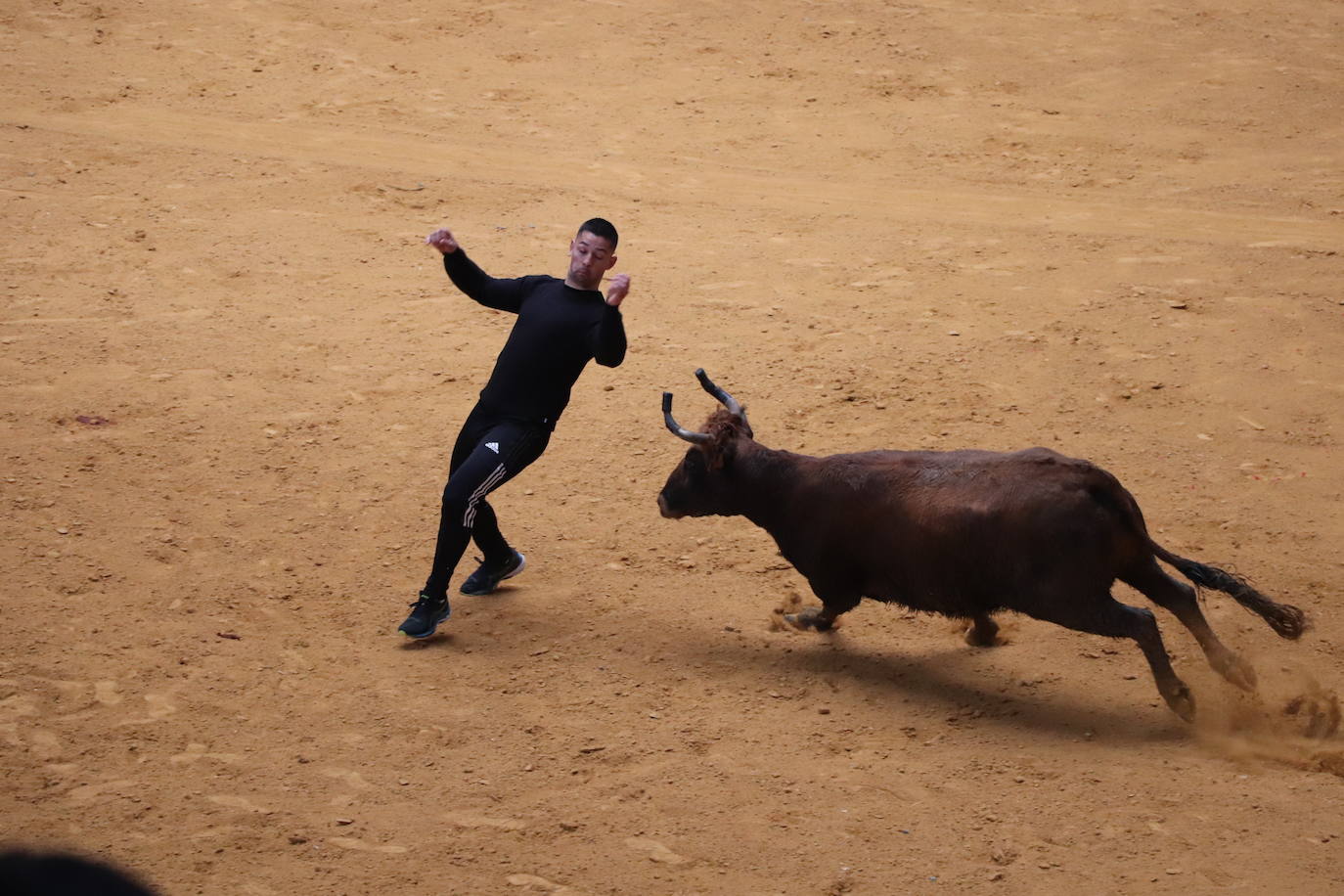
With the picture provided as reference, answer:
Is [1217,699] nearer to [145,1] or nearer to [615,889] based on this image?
[615,889]

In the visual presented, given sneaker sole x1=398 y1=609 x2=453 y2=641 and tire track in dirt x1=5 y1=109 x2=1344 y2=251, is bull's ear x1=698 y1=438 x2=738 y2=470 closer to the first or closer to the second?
sneaker sole x1=398 y1=609 x2=453 y2=641

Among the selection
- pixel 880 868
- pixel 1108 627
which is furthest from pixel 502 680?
pixel 1108 627

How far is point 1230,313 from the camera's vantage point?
458 inches

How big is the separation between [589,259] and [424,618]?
214cm

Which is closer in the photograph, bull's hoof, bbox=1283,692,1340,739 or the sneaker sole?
bull's hoof, bbox=1283,692,1340,739

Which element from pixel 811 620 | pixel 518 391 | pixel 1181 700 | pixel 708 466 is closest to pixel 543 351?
pixel 518 391

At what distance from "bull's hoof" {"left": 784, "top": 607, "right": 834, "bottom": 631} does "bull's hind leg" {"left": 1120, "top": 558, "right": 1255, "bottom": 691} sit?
161 cm

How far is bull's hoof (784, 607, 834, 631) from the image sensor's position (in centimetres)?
757

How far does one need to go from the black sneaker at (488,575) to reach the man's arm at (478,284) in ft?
4.88

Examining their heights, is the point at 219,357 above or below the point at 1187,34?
below

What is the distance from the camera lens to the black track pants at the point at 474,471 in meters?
7.43

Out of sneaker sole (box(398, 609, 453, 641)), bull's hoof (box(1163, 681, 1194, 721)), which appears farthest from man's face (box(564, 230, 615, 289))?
bull's hoof (box(1163, 681, 1194, 721))

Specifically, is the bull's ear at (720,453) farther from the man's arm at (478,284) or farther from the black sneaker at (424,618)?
the black sneaker at (424,618)

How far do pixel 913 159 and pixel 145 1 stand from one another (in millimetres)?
10575
